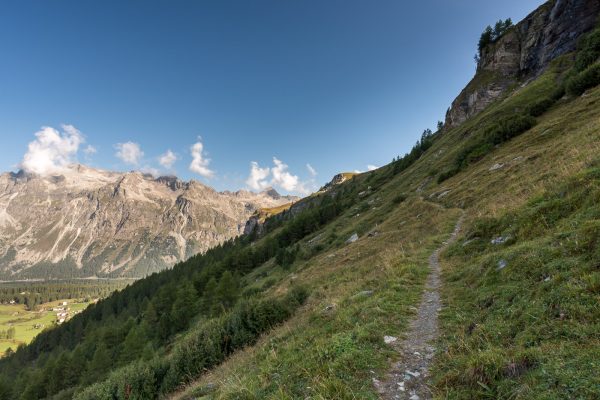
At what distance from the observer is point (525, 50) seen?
263 ft

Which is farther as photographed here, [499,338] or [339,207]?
[339,207]

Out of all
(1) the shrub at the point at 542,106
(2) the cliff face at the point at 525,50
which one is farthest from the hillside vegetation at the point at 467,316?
(2) the cliff face at the point at 525,50

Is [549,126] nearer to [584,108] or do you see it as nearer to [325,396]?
[584,108]

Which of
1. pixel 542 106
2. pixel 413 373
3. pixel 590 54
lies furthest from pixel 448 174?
pixel 413 373

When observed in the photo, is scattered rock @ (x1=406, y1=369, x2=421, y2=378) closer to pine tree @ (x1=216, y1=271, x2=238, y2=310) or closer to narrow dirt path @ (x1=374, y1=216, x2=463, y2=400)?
narrow dirt path @ (x1=374, y1=216, x2=463, y2=400)

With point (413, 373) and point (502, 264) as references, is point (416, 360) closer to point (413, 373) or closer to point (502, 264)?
point (413, 373)

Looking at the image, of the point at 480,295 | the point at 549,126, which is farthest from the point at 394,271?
the point at 549,126

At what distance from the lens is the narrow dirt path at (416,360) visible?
7160mm

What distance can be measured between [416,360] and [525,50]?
10236cm

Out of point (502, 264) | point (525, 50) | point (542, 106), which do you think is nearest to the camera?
point (502, 264)

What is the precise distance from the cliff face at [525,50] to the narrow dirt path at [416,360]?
85399 millimetres

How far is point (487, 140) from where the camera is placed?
51.0m

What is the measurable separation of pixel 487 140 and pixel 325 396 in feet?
184

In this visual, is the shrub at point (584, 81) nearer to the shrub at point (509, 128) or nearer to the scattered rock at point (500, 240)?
the shrub at point (509, 128)
